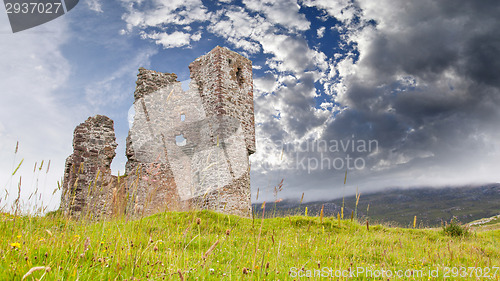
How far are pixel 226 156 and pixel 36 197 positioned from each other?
38.9ft

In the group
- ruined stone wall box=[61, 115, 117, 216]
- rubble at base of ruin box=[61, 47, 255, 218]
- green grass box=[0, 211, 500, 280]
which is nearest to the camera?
green grass box=[0, 211, 500, 280]

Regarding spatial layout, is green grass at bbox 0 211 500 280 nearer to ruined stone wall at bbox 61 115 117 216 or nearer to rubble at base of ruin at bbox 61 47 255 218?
rubble at base of ruin at bbox 61 47 255 218

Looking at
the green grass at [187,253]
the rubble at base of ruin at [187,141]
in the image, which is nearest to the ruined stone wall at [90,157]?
the rubble at base of ruin at [187,141]

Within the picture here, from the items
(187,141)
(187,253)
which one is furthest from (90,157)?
(187,253)

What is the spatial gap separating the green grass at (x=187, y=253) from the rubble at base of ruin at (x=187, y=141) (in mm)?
5125

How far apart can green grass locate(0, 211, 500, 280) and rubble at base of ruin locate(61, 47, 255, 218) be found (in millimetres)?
5125

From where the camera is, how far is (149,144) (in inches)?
698

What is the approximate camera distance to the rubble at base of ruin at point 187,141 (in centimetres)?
1593

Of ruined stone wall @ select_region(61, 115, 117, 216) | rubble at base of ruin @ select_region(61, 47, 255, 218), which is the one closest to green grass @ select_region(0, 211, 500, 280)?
rubble at base of ruin @ select_region(61, 47, 255, 218)

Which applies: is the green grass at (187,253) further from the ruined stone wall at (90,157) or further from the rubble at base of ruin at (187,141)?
the ruined stone wall at (90,157)

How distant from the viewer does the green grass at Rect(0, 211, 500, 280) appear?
9.80 feet

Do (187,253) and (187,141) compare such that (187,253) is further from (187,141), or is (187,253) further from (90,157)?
(187,141)

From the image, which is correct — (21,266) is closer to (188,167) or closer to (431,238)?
(431,238)

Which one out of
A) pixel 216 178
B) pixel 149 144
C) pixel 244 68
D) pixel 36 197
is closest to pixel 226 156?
pixel 216 178
